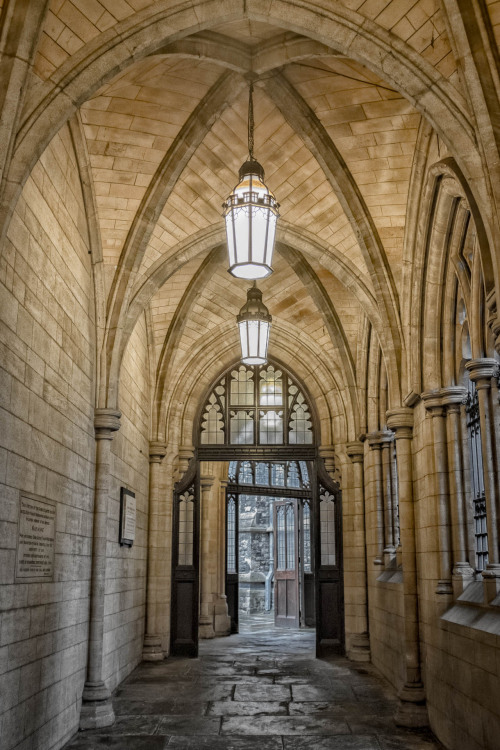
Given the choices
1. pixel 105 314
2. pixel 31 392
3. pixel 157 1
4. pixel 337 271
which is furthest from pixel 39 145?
→ pixel 337 271

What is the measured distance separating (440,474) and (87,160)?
4512mm

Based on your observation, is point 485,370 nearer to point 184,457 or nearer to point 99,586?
point 99,586

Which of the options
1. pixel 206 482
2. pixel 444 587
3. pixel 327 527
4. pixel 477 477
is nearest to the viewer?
A: pixel 444 587

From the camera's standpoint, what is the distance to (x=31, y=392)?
17.9 feet

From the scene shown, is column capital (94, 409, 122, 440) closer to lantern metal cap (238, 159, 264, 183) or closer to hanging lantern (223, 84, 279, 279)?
hanging lantern (223, 84, 279, 279)

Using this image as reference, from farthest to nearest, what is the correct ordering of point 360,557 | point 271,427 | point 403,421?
point 271,427 → point 360,557 → point 403,421

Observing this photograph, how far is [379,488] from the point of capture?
1030 centimetres

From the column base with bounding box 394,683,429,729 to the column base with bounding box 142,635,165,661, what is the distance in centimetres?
484

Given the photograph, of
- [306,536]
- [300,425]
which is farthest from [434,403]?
[306,536]

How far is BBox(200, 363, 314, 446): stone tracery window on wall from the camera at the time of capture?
41.8 ft

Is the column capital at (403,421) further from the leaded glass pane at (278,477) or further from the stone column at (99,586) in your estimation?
the leaded glass pane at (278,477)

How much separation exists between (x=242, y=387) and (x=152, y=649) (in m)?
4.54

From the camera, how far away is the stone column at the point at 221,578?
15164mm

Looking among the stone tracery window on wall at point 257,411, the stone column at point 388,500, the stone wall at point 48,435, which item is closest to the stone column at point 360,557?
the stone column at point 388,500
